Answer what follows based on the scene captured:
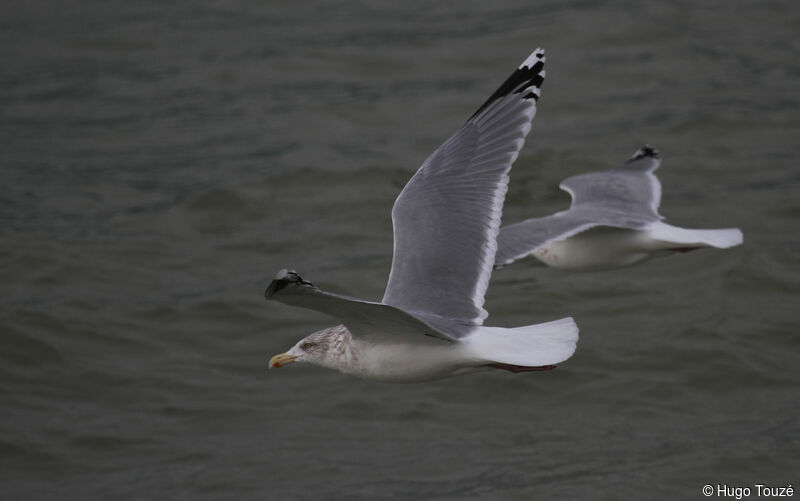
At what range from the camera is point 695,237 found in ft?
23.4

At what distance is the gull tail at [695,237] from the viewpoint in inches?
275

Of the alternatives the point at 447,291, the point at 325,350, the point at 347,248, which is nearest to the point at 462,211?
the point at 447,291

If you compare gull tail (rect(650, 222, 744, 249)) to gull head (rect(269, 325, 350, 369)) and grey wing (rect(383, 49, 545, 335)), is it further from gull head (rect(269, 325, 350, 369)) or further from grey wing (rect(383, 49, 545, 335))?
gull head (rect(269, 325, 350, 369))

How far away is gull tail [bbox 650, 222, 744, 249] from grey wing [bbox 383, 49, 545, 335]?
174 centimetres

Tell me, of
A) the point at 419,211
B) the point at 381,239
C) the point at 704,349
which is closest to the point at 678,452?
the point at 704,349

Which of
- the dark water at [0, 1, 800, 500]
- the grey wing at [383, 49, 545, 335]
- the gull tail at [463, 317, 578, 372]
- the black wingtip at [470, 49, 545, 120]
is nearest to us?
the gull tail at [463, 317, 578, 372]

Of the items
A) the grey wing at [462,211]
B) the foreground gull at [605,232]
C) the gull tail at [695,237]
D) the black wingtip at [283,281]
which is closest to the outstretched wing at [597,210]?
the foreground gull at [605,232]

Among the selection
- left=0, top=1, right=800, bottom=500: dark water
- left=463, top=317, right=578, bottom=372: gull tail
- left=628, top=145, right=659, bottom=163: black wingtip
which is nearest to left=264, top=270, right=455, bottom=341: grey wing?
left=463, top=317, right=578, bottom=372: gull tail

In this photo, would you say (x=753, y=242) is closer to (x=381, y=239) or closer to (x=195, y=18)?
(x=381, y=239)

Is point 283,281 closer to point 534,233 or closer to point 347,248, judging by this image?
point 534,233

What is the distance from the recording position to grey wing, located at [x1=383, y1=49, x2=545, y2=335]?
5.33m

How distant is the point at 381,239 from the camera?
34.8 feet

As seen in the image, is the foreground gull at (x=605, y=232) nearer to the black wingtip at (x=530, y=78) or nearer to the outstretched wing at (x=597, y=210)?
the outstretched wing at (x=597, y=210)

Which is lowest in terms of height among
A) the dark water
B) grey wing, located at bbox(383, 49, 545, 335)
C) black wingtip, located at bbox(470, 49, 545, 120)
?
the dark water
